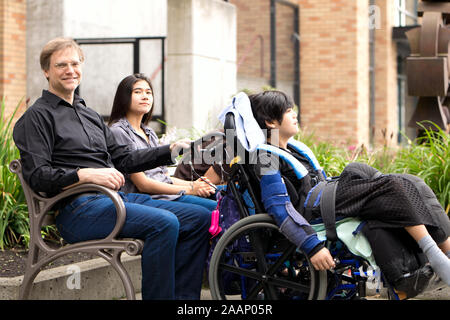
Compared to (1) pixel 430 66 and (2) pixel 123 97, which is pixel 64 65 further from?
(1) pixel 430 66

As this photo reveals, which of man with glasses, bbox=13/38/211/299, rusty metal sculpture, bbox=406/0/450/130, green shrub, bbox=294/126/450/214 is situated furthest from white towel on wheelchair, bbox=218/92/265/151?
rusty metal sculpture, bbox=406/0/450/130

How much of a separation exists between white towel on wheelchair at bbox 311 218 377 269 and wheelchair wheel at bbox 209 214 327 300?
20 cm

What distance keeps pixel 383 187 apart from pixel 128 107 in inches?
73.0

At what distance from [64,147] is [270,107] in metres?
1.17

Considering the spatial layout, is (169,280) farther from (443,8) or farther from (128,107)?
(443,8)

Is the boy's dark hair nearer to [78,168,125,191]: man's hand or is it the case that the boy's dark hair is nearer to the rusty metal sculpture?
[78,168,125,191]: man's hand

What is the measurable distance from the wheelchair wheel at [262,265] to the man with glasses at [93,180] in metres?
0.23

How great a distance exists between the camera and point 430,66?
9047 mm

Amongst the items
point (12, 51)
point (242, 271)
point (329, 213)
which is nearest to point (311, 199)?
point (329, 213)

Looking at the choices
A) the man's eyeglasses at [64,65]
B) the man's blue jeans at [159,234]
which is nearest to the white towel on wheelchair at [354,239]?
the man's blue jeans at [159,234]

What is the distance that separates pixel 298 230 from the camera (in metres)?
3.33

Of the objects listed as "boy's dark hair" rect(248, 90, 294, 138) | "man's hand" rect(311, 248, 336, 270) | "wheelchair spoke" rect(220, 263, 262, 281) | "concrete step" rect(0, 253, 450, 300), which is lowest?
"concrete step" rect(0, 253, 450, 300)

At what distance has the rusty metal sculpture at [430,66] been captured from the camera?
29.7 ft

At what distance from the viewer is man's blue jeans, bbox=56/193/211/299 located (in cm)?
351
